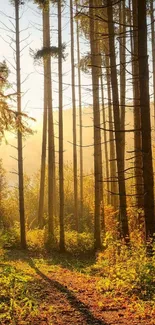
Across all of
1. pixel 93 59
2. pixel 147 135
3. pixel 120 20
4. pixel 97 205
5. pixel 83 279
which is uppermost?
pixel 120 20

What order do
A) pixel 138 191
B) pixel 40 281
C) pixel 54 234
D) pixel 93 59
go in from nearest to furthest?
pixel 40 281
pixel 138 191
pixel 93 59
pixel 54 234

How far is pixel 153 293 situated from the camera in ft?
22.3

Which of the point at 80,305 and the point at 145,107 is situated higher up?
the point at 145,107

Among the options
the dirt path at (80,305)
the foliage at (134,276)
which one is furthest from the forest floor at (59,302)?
the foliage at (134,276)

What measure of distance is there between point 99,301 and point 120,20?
11492 mm

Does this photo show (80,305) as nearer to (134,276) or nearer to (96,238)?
(134,276)

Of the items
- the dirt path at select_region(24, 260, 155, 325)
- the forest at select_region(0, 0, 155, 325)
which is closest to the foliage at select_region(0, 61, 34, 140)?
the forest at select_region(0, 0, 155, 325)

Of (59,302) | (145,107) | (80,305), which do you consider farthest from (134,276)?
(145,107)

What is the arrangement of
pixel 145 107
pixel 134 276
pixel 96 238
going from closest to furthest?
pixel 134 276, pixel 145 107, pixel 96 238

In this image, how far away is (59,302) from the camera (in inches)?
290

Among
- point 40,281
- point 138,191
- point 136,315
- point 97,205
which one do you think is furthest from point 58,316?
point 97,205

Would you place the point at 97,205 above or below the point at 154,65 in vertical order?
below

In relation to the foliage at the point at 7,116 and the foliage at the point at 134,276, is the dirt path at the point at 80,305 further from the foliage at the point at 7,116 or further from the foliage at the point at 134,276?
the foliage at the point at 7,116

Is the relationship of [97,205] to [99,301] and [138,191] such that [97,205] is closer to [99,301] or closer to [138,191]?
[138,191]
